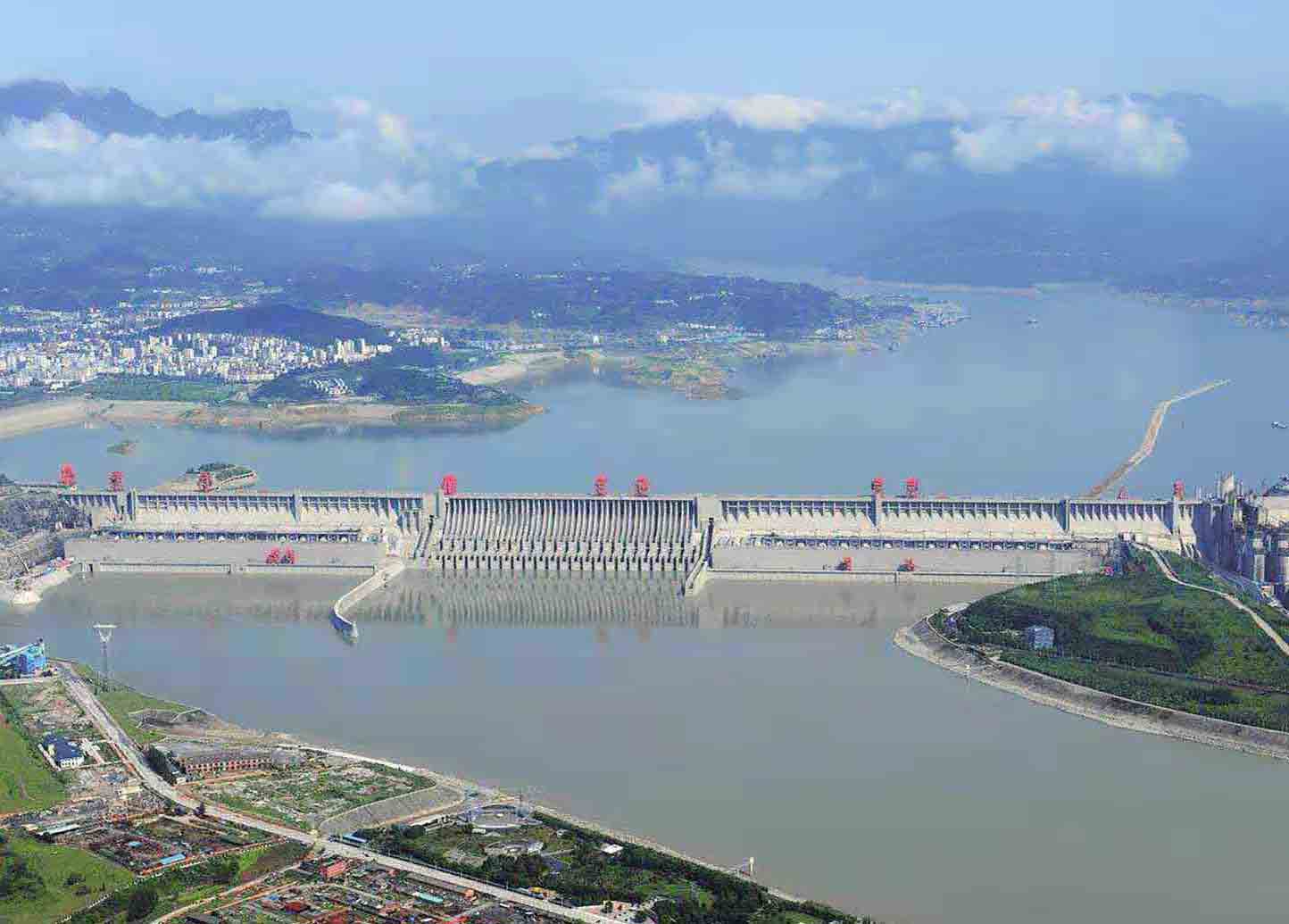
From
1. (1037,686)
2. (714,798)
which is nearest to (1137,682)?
(1037,686)

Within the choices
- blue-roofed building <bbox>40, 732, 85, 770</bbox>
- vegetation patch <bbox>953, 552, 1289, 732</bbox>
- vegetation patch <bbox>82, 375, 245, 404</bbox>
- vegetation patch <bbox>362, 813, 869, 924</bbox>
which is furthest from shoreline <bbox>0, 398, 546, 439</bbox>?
vegetation patch <bbox>362, 813, 869, 924</bbox>

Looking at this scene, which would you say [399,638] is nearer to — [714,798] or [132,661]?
[132,661]

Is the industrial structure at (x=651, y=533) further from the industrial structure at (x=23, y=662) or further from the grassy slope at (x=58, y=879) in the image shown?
the grassy slope at (x=58, y=879)

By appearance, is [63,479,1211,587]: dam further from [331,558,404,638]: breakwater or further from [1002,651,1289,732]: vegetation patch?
[1002,651,1289,732]: vegetation patch

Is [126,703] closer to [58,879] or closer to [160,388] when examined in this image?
[58,879]

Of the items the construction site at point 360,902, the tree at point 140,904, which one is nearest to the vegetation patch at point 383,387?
the construction site at point 360,902
